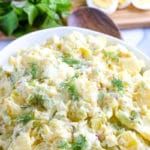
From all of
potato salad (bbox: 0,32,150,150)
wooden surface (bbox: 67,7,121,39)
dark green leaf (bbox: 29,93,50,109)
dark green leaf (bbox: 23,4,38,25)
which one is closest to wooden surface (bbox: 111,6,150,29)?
wooden surface (bbox: 67,7,121,39)

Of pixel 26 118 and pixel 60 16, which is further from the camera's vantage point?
pixel 60 16

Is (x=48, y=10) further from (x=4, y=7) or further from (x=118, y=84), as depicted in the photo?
(x=118, y=84)

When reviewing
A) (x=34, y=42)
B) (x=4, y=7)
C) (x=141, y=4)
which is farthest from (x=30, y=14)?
(x=141, y=4)

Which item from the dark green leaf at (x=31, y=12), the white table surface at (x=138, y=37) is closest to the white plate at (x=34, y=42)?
the dark green leaf at (x=31, y=12)

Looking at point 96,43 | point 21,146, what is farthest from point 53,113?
point 96,43

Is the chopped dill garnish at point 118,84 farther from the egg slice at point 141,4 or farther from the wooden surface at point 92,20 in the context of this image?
the egg slice at point 141,4

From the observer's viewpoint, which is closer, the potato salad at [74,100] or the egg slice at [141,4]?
the potato salad at [74,100]

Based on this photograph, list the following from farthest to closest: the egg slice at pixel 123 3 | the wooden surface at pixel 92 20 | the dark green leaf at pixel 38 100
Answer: the egg slice at pixel 123 3
the wooden surface at pixel 92 20
the dark green leaf at pixel 38 100
